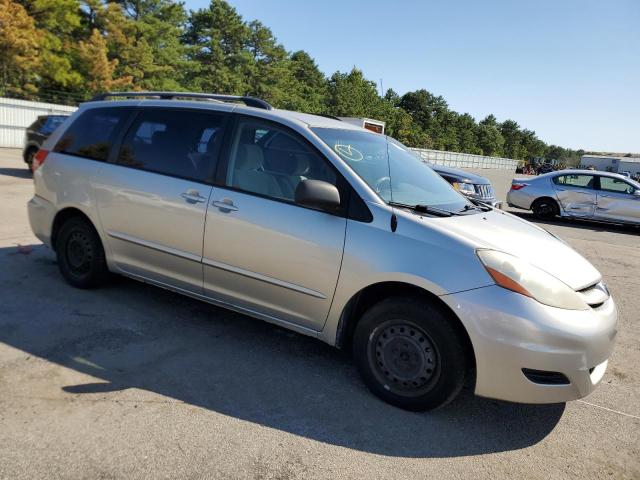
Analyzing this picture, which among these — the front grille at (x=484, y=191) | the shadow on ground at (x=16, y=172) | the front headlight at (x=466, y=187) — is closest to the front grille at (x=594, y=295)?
the front headlight at (x=466, y=187)

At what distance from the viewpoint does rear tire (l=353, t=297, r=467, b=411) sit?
3.01 metres

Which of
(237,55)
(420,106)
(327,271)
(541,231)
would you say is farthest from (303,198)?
(420,106)

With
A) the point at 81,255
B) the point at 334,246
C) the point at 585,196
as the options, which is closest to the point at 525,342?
the point at 334,246

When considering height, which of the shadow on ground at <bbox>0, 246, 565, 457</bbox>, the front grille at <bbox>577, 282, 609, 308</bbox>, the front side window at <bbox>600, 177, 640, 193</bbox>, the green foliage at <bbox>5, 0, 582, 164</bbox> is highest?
the green foliage at <bbox>5, 0, 582, 164</bbox>

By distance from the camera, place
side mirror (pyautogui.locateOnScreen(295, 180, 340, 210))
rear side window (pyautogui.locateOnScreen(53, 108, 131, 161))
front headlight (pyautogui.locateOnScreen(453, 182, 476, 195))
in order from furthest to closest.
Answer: front headlight (pyautogui.locateOnScreen(453, 182, 476, 195)), rear side window (pyautogui.locateOnScreen(53, 108, 131, 161)), side mirror (pyautogui.locateOnScreen(295, 180, 340, 210))

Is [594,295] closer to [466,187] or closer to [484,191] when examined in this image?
[466,187]

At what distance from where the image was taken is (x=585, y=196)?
13.8 metres

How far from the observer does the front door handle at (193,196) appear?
389 centimetres

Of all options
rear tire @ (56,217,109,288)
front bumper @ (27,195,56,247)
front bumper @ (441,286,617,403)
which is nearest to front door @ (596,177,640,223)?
front bumper @ (441,286,617,403)

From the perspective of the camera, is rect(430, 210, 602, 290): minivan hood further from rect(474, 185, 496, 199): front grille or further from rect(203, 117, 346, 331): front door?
rect(474, 185, 496, 199): front grille

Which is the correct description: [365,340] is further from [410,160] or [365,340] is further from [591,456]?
[410,160]

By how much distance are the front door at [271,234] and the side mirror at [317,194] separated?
0.38 feet

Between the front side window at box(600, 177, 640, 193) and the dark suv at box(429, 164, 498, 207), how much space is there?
14.9 ft

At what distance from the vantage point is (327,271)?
3346 mm
